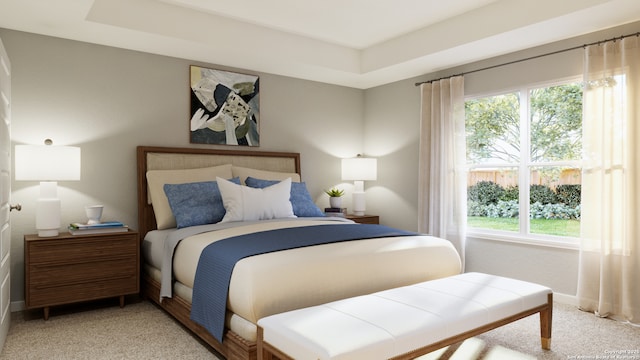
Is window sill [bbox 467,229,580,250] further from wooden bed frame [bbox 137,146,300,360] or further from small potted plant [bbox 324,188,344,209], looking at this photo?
wooden bed frame [bbox 137,146,300,360]

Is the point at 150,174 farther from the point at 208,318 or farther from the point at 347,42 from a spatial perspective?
the point at 347,42

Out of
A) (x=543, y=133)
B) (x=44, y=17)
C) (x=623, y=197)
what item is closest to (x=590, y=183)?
(x=623, y=197)

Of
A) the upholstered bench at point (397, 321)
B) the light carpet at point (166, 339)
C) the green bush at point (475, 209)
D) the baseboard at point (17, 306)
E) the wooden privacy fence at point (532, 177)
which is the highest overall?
the wooden privacy fence at point (532, 177)

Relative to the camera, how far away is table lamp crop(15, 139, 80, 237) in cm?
335

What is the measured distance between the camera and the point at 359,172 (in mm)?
5465

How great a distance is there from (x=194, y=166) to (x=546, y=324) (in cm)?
330

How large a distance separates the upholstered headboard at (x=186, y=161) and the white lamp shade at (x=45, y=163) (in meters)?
0.71

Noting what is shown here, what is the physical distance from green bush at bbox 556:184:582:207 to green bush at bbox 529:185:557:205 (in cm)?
6

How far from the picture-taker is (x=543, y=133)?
4180 millimetres

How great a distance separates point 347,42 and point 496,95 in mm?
1654

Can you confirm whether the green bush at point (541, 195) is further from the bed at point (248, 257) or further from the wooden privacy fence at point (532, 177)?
the bed at point (248, 257)

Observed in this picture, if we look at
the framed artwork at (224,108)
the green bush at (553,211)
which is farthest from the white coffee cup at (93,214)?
the green bush at (553,211)

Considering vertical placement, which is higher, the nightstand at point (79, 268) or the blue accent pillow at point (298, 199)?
the blue accent pillow at point (298, 199)

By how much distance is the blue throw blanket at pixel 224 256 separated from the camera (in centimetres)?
249
